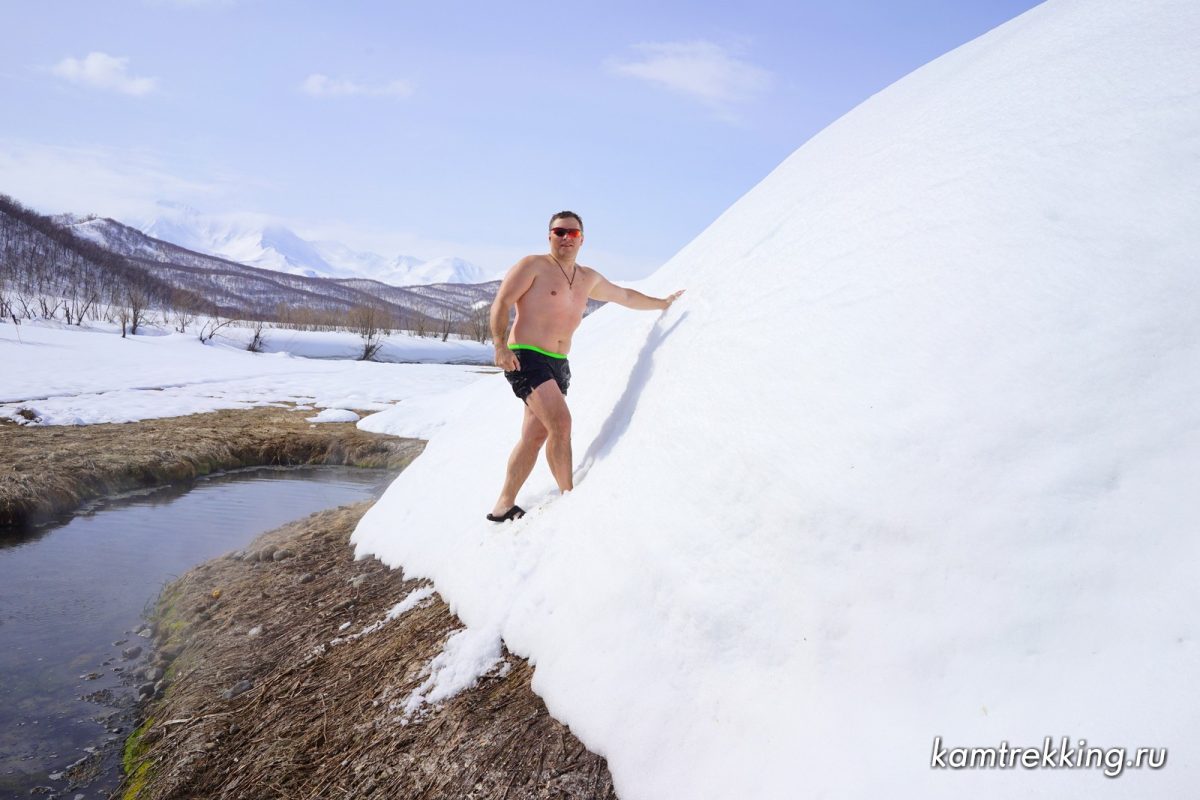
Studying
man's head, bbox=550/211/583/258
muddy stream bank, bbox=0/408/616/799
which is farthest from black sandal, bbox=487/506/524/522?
man's head, bbox=550/211/583/258

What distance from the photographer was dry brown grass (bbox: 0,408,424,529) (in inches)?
412

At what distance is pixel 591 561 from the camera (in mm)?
2916

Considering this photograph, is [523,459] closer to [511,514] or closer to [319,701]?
[511,514]

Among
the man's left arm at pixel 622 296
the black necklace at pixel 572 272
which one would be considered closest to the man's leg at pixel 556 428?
the black necklace at pixel 572 272

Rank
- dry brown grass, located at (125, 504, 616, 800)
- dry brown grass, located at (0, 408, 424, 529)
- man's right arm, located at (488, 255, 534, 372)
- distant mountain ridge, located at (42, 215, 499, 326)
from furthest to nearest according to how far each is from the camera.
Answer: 1. distant mountain ridge, located at (42, 215, 499, 326)
2. dry brown grass, located at (0, 408, 424, 529)
3. man's right arm, located at (488, 255, 534, 372)
4. dry brown grass, located at (125, 504, 616, 800)

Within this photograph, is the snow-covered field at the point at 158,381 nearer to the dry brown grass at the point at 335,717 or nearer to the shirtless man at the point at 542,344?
the dry brown grass at the point at 335,717

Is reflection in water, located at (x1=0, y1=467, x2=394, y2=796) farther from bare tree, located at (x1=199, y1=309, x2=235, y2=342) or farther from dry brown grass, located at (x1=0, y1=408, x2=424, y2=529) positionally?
bare tree, located at (x1=199, y1=309, x2=235, y2=342)

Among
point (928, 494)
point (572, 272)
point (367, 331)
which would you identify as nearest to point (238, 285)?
point (367, 331)

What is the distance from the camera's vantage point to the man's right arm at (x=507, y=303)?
12.2 ft

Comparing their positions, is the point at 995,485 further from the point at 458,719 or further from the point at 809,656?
A: the point at 458,719

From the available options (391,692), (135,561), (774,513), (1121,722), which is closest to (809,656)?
(774,513)

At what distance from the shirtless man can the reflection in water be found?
326 centimetres

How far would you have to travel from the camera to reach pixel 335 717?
10.6 feet

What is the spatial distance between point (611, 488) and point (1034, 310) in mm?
1852
